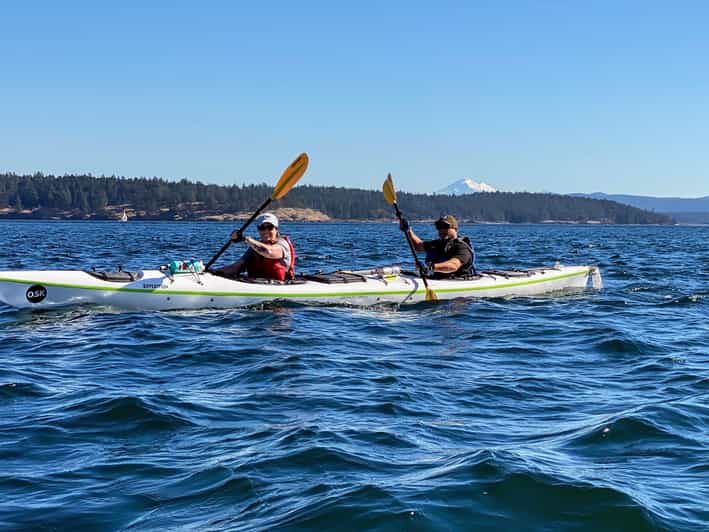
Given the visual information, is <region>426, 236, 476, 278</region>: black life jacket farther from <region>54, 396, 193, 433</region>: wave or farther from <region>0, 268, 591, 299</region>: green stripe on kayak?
<region>54, 396, 193, 433</region>: wave

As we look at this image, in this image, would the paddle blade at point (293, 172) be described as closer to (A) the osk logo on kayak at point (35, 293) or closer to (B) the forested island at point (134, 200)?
(A) the osk logo on kayak at point (35, 293)

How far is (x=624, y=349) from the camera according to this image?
9844 mm

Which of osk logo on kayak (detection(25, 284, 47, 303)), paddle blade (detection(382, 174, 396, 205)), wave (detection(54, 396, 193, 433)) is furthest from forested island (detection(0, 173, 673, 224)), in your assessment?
wave (detection(54, 396, 193, 433))

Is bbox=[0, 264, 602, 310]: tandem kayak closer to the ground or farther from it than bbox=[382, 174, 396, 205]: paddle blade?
closer to the ground

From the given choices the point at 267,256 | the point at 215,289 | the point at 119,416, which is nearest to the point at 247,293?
the point at 215,289

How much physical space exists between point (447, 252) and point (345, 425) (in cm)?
838

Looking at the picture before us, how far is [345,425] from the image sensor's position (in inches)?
246

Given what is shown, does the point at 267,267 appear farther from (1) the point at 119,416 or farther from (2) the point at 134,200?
(2) the point at 134,200

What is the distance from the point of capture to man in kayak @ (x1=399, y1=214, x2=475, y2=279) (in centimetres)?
1410

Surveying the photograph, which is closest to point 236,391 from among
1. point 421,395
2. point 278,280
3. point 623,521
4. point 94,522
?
point 421,395

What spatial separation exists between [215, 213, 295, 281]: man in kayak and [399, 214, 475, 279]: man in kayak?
2.20 m

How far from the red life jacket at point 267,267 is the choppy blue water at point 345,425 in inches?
60.3

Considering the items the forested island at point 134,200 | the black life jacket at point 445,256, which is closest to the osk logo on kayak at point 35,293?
the black life jacket at point 445,256

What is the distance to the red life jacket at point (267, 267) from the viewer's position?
1295 centimetres
